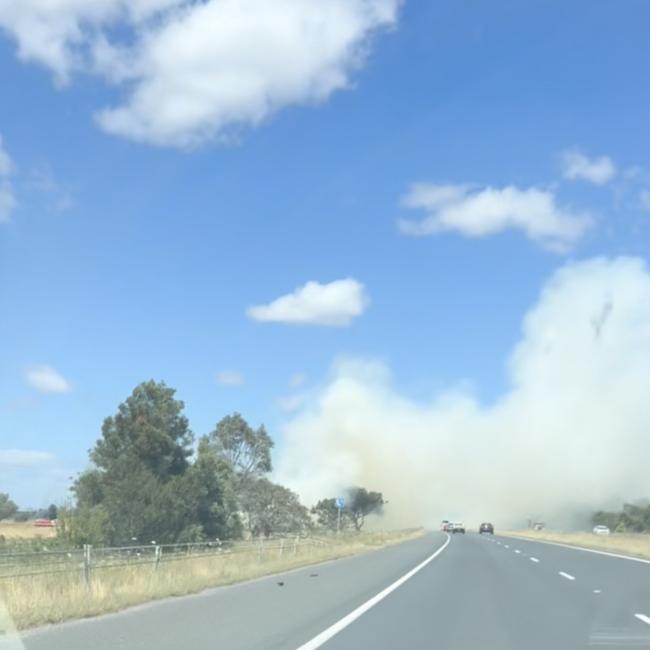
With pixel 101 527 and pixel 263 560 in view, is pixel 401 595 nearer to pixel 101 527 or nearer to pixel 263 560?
pixel 263 560

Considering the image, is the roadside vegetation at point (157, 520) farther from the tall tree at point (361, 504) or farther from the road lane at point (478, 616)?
the tall tree at point (361, 504)

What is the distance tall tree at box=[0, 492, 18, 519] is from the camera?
276ft

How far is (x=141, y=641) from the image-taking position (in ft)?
43.0

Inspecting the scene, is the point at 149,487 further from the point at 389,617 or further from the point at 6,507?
the point at 6,507

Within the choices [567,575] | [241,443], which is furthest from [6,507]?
[567,575]

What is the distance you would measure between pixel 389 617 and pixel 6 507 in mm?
77350

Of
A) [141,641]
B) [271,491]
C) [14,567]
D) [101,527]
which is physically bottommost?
[141,641]

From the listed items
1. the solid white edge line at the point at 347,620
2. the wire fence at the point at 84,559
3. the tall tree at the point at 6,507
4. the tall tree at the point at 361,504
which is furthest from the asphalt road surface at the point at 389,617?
the tall tree at the point at 361,504

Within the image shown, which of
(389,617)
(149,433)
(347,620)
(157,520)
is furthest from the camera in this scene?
(149,433)

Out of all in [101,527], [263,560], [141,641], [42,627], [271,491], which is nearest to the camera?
[141,641]

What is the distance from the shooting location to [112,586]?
1994 cm

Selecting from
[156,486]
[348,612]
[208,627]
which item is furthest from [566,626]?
[156,486]

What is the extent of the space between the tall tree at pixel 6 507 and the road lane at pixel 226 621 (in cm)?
6529

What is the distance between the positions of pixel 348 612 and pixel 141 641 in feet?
17.5
